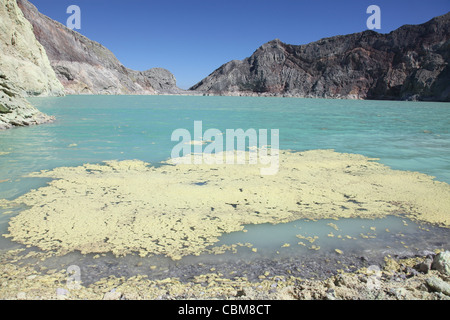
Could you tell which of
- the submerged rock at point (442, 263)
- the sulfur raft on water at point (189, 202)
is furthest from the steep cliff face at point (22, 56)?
the submerged rock at point (442, 263)

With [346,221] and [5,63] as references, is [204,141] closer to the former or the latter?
[346,221]

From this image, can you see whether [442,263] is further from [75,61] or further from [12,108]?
[75,61]

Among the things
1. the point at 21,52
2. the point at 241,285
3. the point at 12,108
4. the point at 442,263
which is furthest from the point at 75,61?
the point at 442,263

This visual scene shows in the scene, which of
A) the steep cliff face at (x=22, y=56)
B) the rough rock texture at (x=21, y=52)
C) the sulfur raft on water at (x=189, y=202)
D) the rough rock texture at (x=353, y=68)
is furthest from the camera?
the rough rock texture at (x=353, y=68)

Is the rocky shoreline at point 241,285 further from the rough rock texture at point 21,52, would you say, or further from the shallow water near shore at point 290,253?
the rough rock texture at point 21,52

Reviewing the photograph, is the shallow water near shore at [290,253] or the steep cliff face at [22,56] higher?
the steep cliff face at [22,56]

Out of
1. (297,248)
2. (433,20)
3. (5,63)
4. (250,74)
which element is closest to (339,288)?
(297,248)

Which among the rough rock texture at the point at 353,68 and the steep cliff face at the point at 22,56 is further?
the rough rock texture at the point at 353,68
